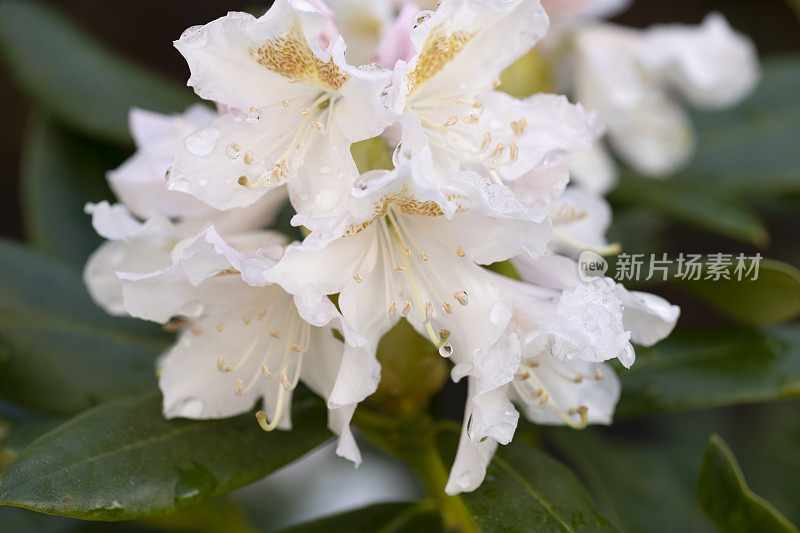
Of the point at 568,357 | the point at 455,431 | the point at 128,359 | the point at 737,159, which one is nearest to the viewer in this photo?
the point at 568,357

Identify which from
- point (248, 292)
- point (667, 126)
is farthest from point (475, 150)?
point (667, 126)

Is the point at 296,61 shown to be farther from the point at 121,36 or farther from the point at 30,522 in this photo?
the point at 121,36

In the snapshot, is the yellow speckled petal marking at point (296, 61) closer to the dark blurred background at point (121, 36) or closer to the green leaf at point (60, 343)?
the green leaf at point (60, 343)

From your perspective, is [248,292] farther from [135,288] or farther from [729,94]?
[729,94]

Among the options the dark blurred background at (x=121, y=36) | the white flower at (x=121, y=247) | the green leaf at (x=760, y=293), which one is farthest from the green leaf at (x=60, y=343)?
the dark blurred background at (x=121, y=36)

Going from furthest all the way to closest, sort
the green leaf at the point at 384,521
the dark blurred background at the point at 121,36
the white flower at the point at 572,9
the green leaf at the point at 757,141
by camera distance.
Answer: the dark blurred background at the point at 121,36, the green leaf at the point at 757,141, the white flower at the point at 572,9, the green leaf at the point at 384,521

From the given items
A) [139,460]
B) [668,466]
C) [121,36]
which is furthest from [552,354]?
[121,36]
